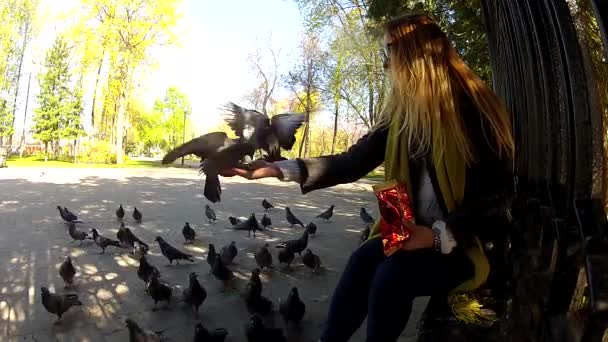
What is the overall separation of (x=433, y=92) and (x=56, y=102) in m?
46.1

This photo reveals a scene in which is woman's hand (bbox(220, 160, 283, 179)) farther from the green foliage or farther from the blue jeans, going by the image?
the green foliage

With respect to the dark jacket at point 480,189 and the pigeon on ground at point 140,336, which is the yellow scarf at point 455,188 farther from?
the pigeon on ground at point 140,336

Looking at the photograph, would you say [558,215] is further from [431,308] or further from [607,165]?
[431,308]

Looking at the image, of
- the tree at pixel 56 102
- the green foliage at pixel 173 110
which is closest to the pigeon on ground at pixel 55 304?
the tree at pixel 56 102

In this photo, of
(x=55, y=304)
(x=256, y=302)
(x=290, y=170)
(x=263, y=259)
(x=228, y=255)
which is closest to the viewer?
(x=290, y=170)

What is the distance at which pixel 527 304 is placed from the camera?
73.5 inches

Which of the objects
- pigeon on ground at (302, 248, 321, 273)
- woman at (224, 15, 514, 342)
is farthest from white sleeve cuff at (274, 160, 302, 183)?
pigeon on ground at (302, 248, 321, 273)

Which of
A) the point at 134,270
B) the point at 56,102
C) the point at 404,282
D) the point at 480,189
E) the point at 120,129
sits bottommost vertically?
the point at 134,270

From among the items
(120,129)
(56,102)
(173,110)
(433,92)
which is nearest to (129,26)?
(120,129)

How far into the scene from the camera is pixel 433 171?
2.13 m

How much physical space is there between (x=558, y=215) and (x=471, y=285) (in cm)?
58

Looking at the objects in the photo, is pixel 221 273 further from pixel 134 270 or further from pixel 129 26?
pixel 129 26

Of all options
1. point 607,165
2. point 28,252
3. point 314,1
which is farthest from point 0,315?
point 314,1

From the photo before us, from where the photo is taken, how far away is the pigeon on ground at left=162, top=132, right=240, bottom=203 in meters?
2.13
